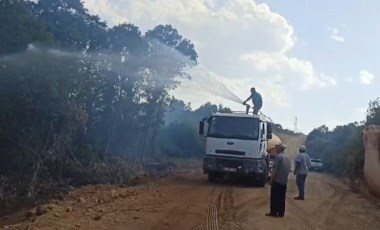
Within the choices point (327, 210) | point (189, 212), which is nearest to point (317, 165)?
point (327, 210)

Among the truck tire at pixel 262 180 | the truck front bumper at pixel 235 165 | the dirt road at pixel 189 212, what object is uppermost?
the truck front bumper at pixel 235 165

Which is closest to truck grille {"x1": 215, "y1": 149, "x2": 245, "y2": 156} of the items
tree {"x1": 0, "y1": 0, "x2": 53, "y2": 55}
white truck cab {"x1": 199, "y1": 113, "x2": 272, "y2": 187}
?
white truck cab {"x1": 199, "y1": 113, "x2": 272, "y2": 187}

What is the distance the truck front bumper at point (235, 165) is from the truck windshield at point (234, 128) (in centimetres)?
90

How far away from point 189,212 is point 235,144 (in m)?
8.46

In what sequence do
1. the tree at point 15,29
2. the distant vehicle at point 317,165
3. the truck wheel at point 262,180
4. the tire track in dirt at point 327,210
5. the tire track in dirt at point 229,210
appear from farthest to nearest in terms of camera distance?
the distant vehicle at point 317,165
the tree at point 15,29
the truck wheel at point 262,180
the tire track in dirt at point 327,210
the tire track in dirt at point 229,210

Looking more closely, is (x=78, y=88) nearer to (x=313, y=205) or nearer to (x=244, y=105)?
(x=244, y=105)

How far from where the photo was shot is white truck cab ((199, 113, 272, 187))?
827 inches

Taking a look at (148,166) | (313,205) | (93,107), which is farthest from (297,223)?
(93,107)

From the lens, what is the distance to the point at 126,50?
145 feet

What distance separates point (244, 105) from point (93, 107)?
2520 centimetres

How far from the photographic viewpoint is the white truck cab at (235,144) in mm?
Answer: 21016

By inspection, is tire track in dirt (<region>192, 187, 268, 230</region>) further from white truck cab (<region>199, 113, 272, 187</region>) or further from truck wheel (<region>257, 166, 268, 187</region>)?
truck wheel (<region>257, 166, 268, 187</region>)

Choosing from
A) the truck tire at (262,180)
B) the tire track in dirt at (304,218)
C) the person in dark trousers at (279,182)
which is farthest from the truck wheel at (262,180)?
the person in dark trousers at (279,182)

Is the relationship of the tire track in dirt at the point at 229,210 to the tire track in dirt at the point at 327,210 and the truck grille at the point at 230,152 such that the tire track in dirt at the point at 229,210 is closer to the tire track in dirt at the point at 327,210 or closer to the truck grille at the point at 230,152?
the tire track in dirt at the point at 327,210
